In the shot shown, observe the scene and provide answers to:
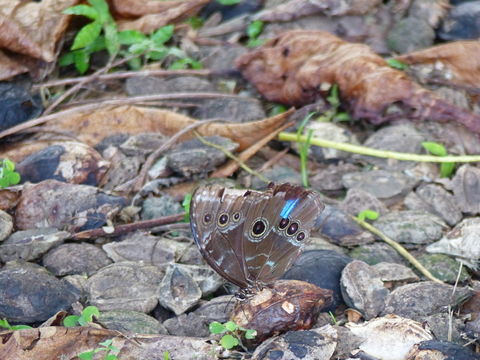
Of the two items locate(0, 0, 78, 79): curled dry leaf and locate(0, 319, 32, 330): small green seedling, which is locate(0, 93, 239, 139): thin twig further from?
locate(0, 319, 32, 330): small green seedling

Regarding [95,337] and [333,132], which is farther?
[333,132]

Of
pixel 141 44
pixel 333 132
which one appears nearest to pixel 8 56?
pixel 141 44

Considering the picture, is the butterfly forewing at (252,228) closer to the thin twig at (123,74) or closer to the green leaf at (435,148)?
the green leaf at (435,148)

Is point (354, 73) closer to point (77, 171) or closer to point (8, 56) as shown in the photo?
point (77, 171)

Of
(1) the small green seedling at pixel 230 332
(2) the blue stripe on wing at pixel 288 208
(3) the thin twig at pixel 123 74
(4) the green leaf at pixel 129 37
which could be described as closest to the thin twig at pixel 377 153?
(3) the thin twig at pixel 123 74

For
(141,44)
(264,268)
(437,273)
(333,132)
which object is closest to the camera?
(264,268)

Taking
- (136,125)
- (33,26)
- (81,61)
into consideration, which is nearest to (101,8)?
(81,61)

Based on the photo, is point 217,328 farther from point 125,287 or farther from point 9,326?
point 9,326

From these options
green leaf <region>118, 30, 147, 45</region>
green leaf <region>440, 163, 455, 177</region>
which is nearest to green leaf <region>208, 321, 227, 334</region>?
green leaf <region>440, 163, 455, 177</region>
